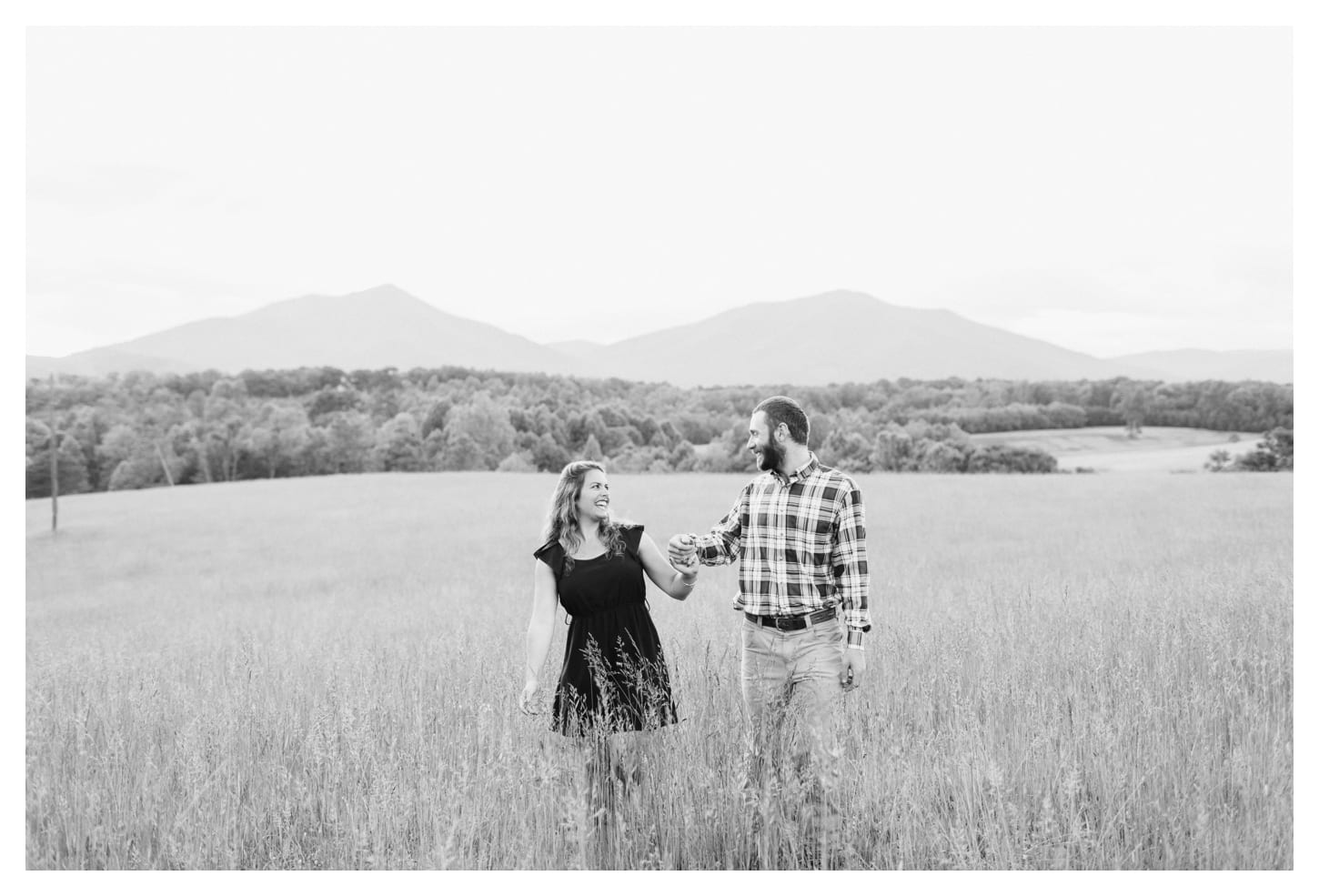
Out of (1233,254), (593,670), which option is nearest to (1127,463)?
(1233,254)

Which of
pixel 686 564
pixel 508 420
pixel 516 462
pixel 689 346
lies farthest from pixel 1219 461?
pixel 686 564

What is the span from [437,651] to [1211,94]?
749 cm

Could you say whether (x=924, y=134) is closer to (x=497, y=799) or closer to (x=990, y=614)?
(x=990, y=614)

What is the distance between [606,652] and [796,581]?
861mm

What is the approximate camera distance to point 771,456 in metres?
3.71

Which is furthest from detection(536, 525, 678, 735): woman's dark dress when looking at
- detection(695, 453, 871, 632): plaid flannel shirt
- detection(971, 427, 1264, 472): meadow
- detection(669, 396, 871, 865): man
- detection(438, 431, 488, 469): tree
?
detection(438, 431, 488, 469): tree

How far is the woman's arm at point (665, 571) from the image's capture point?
3.67 meters

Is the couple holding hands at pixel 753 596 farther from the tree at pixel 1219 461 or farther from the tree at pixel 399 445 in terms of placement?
the tree at pixel 399 445

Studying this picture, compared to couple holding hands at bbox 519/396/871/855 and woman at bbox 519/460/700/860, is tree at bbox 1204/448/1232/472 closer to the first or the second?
couple holding hands at bbox 519/396/871/855

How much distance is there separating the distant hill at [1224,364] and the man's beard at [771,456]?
11.3m

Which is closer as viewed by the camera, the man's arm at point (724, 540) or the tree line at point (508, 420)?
the man's arm at point (724, 540)

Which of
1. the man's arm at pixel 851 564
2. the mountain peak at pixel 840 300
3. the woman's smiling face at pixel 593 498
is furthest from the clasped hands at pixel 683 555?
the mountain peak at pixel 840 300

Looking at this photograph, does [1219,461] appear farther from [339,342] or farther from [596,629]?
[339,342]

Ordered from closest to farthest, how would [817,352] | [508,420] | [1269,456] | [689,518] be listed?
[689,518] < [1269,456] < [817,352] < [508,420]
